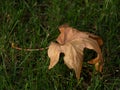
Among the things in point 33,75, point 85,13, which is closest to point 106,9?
point 85,13

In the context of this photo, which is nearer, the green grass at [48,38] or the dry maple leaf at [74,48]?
the dry maple leaf at [74,48]

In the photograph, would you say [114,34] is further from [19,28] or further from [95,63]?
[19,28]

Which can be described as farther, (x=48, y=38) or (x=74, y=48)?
A: (x=48, y=38)

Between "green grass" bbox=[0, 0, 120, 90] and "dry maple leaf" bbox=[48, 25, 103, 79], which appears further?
"green grass" bbox=[0, 0, 120, 90]
